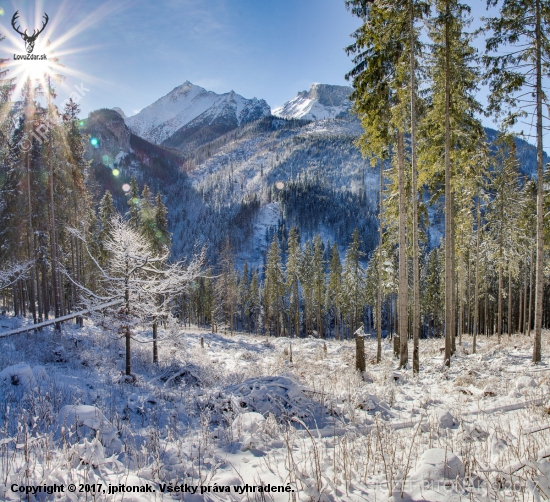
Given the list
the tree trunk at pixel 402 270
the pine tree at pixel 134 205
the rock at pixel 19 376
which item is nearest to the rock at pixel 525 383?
the tree trunk at pixel 402 270

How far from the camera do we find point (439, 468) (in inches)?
128

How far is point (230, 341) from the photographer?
3212 cm

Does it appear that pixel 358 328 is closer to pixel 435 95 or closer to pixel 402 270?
pixel 402 270

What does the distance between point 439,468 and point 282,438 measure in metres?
2.39

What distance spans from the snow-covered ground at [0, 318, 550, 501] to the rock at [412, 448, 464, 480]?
0.04 ft

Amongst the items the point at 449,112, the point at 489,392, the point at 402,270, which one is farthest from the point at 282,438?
the point at 449,112

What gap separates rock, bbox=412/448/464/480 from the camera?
3195mm

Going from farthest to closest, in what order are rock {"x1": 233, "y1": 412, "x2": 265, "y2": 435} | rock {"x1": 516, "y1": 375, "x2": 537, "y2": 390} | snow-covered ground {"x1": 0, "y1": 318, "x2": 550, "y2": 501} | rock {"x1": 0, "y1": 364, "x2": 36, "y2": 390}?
rock {"x1": 516, "y1": 375, "x2": 537, "y2": 390} < rock {"x1": 0, "y1": 364, "x2": 36, "y2": 390} < rock {"x1": 233, "y1": 412, "x2": 265, "y2": 435} < snow-covered ground {"x1": 0, "y1": 318, "x2": 550, "y2": 501}

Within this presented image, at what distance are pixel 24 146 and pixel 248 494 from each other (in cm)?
2402

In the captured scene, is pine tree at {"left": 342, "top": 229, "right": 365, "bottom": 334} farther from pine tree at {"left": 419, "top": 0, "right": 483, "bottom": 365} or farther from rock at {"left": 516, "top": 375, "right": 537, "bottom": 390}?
rock at {"left": 516, "top": 375, "right": 537, "bottom": 390}

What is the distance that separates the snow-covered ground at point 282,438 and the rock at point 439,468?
0.01m

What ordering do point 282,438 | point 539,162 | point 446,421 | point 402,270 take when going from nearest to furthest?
point 282,438, point 446,421, point 539,162, point 402,270

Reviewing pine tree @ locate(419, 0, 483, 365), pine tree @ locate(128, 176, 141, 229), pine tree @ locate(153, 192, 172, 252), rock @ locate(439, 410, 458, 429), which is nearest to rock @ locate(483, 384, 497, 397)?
rock @ locate(439, 410, 458, 429)

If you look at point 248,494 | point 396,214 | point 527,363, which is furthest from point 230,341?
point 248,494
